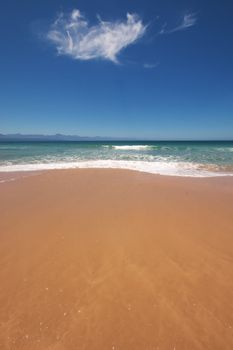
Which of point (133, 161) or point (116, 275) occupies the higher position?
point (116, 275)

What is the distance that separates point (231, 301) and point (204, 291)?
29 centimetres

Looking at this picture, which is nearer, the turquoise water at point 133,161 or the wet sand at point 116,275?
the wet sand at point 116,275

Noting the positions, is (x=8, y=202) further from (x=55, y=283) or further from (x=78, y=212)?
(x=55, y=283)

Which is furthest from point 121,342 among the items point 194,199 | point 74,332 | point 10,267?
point 194,199

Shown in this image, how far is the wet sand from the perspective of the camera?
1.95 meters

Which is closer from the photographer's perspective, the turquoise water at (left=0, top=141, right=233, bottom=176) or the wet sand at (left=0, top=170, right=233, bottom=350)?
the wet sand at (left=0, top=170, right=233, bottom=350)

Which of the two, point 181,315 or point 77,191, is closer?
point 181,315

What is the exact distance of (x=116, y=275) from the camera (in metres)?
2.66

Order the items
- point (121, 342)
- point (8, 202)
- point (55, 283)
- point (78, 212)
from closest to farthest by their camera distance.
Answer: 1. point (121, 342)
2. point (55, 283)
3. point (78, 212)
4. point (8, 202)

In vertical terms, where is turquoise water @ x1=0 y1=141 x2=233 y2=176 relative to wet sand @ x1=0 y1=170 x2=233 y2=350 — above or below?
below

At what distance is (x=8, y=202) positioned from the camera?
5.36 meters

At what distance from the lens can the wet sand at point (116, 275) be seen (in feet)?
6.39

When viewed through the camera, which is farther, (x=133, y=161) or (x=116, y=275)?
(x=133, y=161)

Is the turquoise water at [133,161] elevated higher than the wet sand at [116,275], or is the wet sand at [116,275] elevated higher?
the wet sand at [116,275]
